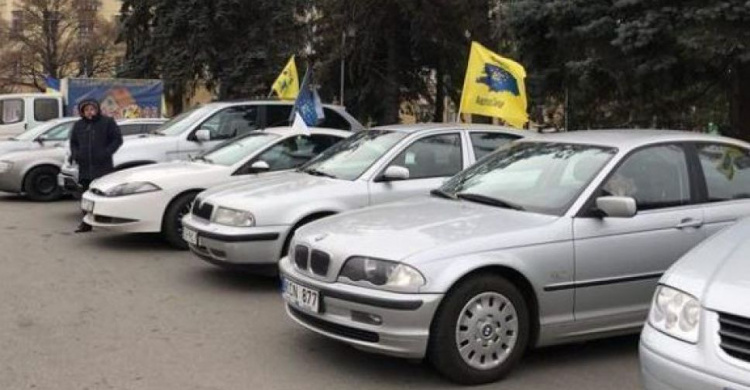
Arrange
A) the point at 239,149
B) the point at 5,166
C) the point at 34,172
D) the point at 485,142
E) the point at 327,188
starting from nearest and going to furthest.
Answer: the point at 327,188 → the point at 485,142 → the point at 239,149 → the point at 5,166 → the point at 34,172

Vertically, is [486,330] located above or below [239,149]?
below

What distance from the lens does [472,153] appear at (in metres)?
8.34

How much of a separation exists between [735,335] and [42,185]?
1344 centimetres

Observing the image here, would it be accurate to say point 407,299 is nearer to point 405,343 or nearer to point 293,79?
point 405,343

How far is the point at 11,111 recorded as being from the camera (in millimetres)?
21531

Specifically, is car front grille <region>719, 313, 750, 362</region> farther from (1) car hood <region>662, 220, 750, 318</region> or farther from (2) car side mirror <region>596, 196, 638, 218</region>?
(2) car side mirror <region>596, 196, 638, 218</region>

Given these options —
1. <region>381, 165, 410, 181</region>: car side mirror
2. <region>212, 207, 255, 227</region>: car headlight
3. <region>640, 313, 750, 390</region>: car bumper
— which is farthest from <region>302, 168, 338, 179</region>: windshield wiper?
<region>640, 313, 750, 390</region>: car bumper

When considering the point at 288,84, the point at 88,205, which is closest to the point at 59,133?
the point at 288,84

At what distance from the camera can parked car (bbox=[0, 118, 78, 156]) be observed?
1565 centimetres

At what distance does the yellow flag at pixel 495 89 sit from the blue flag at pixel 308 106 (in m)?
2.12

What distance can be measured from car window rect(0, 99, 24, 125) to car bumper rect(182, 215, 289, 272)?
1573 cm

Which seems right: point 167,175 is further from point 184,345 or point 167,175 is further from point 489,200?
point 489,200

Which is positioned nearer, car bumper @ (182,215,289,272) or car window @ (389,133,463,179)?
car bumper @ (182,215,289,272)

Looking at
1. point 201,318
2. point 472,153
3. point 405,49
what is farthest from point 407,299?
point 405,49
